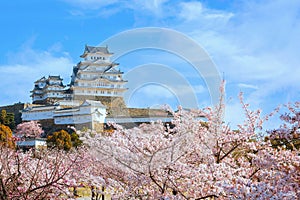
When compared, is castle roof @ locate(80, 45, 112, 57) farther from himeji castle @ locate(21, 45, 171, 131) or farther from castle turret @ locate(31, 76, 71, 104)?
castle turret @ locate(31, 76, 71, 104)

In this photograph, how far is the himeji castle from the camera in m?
37.2

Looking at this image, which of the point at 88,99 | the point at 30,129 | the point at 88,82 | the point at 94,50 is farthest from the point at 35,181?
the point at 94,50

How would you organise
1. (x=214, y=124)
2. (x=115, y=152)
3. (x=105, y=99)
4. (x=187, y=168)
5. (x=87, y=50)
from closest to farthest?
(x=187, y=168) < (x=115, y=152) < (x=214, y=124) < (x=105, y=99) < (x=87, y=50)

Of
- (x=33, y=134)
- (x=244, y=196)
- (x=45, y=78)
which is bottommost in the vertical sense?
(x=244, y=196)

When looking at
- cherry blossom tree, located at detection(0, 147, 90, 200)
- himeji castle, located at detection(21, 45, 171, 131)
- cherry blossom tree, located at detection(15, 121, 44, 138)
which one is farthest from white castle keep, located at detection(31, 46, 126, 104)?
cherry blossom tree, located at detection(0, 147, 90, 200)

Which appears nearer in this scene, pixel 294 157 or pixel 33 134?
pixel 294 157

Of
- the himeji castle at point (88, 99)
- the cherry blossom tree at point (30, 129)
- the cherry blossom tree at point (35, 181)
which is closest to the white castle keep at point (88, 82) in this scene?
the himeji castle at point (88, 99)

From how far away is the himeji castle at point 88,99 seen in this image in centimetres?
3725

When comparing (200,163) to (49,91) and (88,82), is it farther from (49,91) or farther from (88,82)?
(49,91)

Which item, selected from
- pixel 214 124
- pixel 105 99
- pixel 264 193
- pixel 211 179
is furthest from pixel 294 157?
pixel 105 99

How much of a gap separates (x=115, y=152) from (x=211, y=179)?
1.72 meters

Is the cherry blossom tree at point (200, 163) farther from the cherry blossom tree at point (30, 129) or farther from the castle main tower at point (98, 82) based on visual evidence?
the castle main tower at point (98, 82)

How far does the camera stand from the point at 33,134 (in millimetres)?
34938

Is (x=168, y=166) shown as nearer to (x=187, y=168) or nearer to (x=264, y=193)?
(x=187, y=168)
